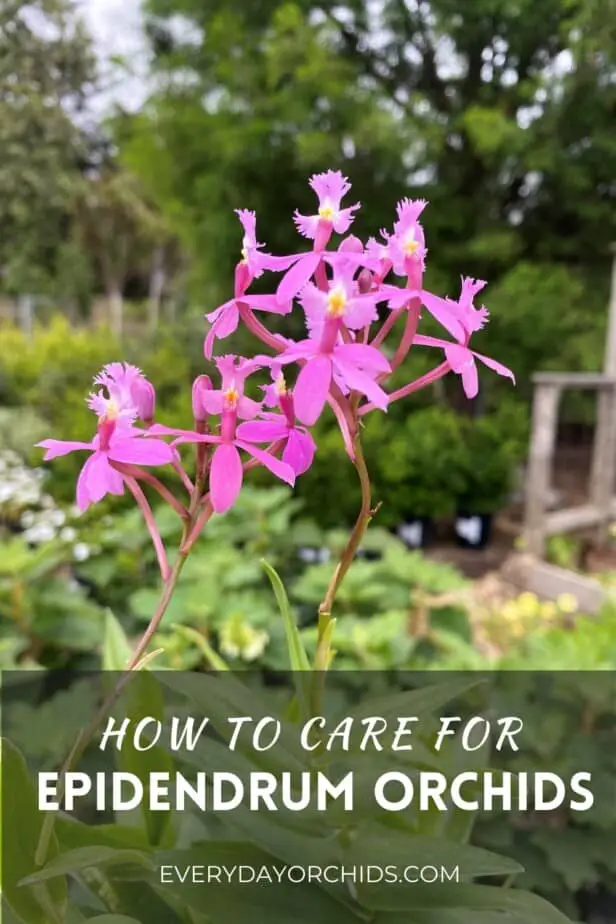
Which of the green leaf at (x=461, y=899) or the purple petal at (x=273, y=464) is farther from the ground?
the purple petal at (x=273, y=464)

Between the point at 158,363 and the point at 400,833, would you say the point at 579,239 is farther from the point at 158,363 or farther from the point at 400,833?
the point at 400,833

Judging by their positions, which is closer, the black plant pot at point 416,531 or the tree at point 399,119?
the tree at point 399,119

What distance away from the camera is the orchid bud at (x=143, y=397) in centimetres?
14

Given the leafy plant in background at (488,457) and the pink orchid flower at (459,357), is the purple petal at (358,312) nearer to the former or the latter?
the pink orchid flower at (459,357)

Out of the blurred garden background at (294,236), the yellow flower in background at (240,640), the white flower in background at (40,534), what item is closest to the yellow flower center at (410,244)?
the blurred garden background at (294,236)

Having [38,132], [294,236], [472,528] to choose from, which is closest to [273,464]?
[294,236]

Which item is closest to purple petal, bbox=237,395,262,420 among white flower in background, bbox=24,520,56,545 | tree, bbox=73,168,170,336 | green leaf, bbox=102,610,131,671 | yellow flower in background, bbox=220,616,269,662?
green leaf, bbox=102,610,131,671

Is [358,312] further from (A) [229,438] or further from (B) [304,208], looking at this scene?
(B) [304,208]

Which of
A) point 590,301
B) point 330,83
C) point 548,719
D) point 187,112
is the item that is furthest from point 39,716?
point 590,301

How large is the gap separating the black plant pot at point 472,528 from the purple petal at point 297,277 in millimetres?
1339

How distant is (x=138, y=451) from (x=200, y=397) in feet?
0.05

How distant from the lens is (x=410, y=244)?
133 mm

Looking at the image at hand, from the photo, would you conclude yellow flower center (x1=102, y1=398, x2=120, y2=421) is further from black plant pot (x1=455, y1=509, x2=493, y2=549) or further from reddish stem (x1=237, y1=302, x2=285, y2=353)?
black plant pot (x1=455, y1=509, x2=493, y2=549)

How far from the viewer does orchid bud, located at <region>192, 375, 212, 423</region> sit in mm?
134
